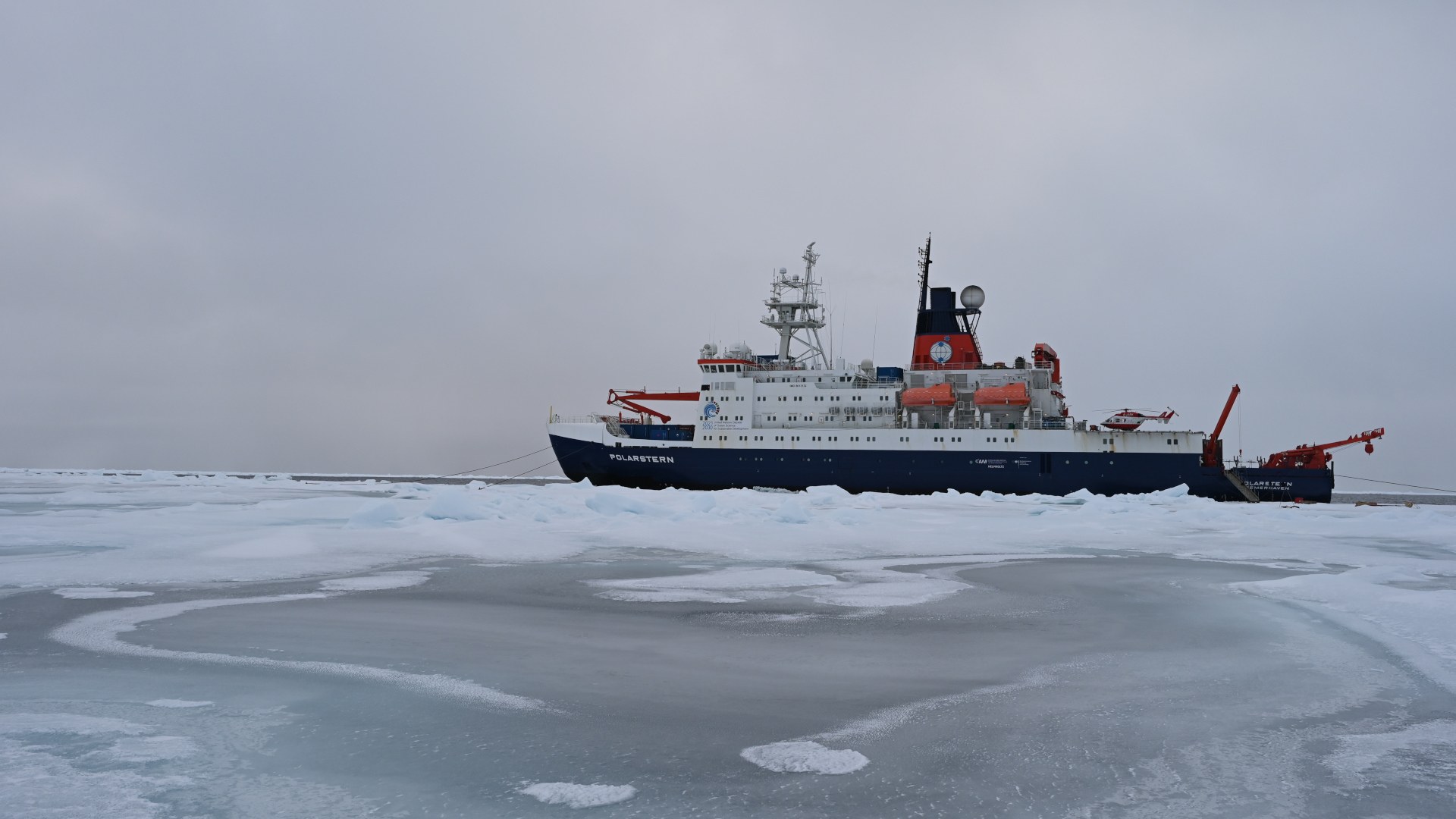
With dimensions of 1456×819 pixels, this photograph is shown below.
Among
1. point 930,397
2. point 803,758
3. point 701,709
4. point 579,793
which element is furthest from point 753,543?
point 930,397

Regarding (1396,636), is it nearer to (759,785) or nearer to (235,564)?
(759,785)

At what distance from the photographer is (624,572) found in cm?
1073

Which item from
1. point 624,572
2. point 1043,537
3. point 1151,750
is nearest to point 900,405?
point 1043,537

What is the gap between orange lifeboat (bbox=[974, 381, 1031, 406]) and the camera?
33.1 m

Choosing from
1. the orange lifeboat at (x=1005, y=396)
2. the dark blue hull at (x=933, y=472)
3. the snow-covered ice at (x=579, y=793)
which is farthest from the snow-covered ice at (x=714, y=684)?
the orange lifeboat at (x=1005, y=396)

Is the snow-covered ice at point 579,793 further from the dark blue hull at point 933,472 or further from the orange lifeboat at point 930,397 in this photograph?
the orange lifeboat at point 930,397

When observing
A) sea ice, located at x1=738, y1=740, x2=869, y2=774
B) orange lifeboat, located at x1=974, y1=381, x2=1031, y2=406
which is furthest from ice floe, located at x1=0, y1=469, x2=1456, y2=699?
orange lifeboat, located at x1=974, y1=381, x2=1031, y2=406

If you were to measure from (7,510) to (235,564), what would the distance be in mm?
14257

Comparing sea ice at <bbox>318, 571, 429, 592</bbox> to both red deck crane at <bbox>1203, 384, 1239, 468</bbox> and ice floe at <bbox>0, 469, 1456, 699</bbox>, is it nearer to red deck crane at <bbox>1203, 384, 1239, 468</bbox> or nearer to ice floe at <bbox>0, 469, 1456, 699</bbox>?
ice floe at <bbox>0, 469, 1456, 699</bbox>

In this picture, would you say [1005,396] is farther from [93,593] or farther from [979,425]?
[93,593]

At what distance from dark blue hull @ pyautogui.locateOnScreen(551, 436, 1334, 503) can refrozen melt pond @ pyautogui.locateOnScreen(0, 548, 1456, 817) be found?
24749 mm

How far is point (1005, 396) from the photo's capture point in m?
33.2

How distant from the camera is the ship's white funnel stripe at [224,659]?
4.97 meters

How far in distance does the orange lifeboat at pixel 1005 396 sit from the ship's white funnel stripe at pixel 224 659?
3037 cm
